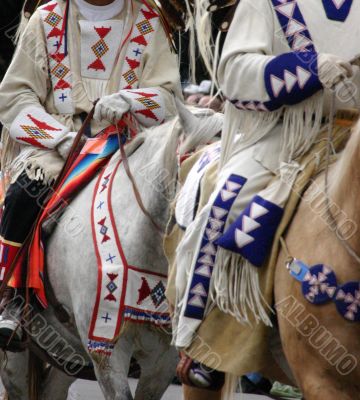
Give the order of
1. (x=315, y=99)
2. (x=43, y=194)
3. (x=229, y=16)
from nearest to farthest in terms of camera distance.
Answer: (x=315, y=99)
(x=229, y=16)
(x=43, y=194)

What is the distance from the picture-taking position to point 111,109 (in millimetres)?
7043

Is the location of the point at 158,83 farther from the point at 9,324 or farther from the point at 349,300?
the point at 349,300

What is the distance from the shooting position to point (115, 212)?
22.5 feet

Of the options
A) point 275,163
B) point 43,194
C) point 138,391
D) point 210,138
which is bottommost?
point 138,391

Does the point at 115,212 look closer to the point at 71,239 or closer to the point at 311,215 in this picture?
the point at 71,239

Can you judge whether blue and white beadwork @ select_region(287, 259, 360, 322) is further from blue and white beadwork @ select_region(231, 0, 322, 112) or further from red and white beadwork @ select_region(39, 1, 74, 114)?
red and white beadwork @ select_region(39, 1, 74, 114)

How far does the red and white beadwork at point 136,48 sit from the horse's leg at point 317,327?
2.81 metres

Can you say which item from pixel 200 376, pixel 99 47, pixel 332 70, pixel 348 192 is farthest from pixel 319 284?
pixel 99 47

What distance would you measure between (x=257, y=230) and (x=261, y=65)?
0.75 metres

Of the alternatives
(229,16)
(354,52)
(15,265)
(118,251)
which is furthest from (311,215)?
(15,265)

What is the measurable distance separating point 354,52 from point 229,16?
2.67ft

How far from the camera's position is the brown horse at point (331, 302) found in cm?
483

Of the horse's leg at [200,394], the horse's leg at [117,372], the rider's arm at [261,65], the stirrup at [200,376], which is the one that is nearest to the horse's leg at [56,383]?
the horse's leg at [117,372]

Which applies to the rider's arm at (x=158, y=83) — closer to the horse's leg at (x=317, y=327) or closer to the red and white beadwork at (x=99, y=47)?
the red and white beadwork at (x=99, y=47)
